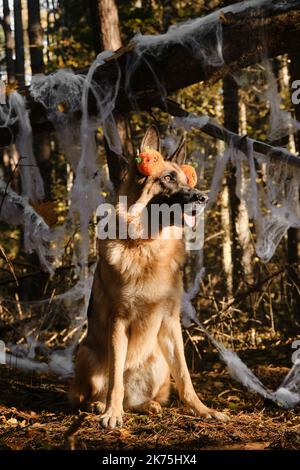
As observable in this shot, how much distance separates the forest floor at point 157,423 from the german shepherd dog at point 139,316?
0.77 feet

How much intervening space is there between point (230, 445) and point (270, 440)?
34 cm

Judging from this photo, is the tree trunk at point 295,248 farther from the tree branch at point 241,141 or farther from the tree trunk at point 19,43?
the tree trunk at point 19,43

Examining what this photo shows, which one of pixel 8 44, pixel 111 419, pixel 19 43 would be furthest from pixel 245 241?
pixel 8 44

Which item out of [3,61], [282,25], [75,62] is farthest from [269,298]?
[3,61]

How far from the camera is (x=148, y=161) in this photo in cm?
478

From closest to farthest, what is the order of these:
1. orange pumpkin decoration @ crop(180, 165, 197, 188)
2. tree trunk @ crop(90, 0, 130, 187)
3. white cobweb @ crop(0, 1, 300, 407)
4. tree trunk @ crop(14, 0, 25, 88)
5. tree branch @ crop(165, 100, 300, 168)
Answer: orange pumpkin decoration @ crop(180, 165, 197, 188) < white cobweb @ crop(0, 1, 300, 407) < tree branch @ crop(165, 100, 300, 168) < tree trunk @ crop(90, 0, 130, 187) < tree trunk @ crop(14, 0, 25, 88)

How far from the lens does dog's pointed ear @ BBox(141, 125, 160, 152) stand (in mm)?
4867

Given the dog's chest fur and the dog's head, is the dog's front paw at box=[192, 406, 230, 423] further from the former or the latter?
the dog's head

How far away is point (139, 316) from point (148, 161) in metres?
1.31

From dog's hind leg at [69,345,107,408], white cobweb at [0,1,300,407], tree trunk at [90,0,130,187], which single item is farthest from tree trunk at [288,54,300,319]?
dog's hind leg at [69,345,107,408]

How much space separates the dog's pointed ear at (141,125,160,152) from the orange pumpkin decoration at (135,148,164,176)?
9 centimetres

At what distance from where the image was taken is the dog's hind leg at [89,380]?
5.02 meters

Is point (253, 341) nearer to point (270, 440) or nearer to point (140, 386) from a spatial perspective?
point (140, 386)

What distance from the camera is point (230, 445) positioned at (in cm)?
382
